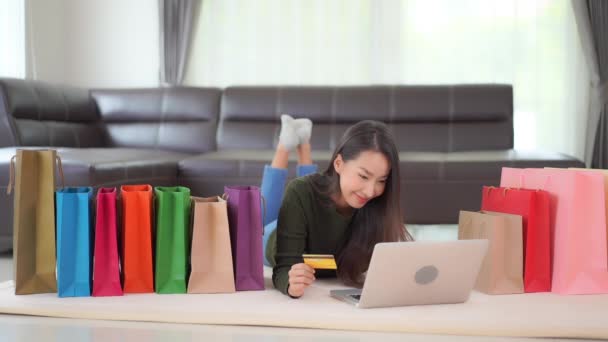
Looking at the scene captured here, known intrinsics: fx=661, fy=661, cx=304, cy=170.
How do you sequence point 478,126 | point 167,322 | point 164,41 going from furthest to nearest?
1. point 164,41
2. point 478,126
3. point 167,322

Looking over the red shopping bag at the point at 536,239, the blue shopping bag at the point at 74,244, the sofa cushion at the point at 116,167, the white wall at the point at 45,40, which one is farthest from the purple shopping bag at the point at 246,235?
the white wall at the point at 45,40

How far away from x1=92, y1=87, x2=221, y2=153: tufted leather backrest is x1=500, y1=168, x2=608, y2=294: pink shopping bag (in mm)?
2713

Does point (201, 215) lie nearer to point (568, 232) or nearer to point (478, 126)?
point (568, 232)

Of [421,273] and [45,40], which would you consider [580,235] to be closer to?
[421,273]

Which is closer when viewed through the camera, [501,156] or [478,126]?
[501,156]

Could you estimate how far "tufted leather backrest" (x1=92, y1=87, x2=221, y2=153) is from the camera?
4137 millimetres

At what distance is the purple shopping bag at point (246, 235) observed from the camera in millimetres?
1675

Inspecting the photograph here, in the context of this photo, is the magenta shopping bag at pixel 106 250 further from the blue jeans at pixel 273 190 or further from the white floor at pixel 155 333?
the blue jeans at pixel 273 190

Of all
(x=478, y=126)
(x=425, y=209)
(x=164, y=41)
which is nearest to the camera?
(x=425, y=209)

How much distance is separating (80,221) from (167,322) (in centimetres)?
35

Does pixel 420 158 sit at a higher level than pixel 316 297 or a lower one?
higher

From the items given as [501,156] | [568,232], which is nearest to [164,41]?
[501,156]

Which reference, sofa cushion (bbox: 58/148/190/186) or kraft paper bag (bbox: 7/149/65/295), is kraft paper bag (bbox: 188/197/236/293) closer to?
kraft paper bag (bbox: 7/149/65/295)

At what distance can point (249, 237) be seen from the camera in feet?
5.51
